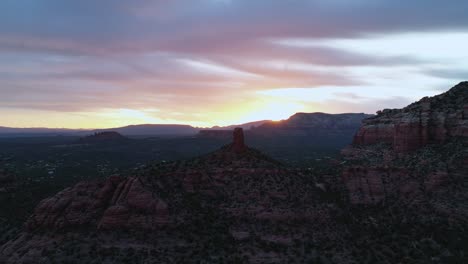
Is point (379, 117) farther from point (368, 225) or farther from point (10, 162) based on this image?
point (10, 162)

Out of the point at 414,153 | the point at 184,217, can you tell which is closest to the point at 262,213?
the point at 184,217

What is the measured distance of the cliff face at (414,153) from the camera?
58.6 m

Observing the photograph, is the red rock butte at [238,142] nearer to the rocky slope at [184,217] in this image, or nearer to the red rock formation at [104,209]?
the rocky slope at [184,217]

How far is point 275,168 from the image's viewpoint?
60906 millimetres

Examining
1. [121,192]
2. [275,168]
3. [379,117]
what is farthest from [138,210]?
[379,117]

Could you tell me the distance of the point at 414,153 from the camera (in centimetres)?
6600

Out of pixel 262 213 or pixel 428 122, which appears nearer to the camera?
pixel 262 213

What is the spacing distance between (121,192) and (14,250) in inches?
518

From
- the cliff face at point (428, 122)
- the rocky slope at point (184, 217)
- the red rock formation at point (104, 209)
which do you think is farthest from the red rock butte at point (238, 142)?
the cliff face at point (428, 122)

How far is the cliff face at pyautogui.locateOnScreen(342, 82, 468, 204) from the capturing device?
192 ft

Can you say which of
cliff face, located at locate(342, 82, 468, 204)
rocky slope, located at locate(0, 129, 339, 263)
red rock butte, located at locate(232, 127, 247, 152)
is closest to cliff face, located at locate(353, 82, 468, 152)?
cliff face, located at locate(342, 82, 468, 204)

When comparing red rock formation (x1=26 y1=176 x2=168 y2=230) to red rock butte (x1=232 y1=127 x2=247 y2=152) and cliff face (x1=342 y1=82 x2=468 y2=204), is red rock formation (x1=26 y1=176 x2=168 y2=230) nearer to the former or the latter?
red rock butte (x1=232 y1=127 x2=247 y2=152)

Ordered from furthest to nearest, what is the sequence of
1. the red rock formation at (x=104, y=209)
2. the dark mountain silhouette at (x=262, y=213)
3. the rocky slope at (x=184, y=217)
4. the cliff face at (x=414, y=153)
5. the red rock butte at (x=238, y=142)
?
1. the red rock butte at (x=238, y=142)
2. the cliff face at (x=414, y=153)
3. the red rock formation at (x=104, y=209)
4. the dark mountain silhouette at (x=262, y=213)
5. the rocky slope at (x=184, y=217)

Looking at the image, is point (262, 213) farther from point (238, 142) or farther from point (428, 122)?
point (428, 122)
